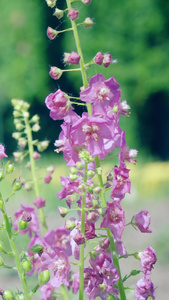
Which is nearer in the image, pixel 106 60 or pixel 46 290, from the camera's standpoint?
pixel 106 60

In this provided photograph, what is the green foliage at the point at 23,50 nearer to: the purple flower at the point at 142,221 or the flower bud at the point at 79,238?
the purple flower at the point at 142,221

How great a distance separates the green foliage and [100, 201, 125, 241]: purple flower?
11.5 meters

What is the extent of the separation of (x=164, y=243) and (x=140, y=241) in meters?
0.44

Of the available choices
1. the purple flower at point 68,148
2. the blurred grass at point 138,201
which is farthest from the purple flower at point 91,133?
the blurred grass at point 138,201

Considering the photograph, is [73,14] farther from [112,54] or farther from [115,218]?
[112,54]

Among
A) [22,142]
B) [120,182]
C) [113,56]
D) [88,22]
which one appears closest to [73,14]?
[88,22]

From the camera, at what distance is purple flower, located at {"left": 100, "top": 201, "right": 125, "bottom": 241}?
1573mm

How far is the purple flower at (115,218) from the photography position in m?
1.57

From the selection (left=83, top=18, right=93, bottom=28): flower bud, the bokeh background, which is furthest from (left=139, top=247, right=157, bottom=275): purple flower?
the bokeh background

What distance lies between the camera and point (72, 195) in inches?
61.1

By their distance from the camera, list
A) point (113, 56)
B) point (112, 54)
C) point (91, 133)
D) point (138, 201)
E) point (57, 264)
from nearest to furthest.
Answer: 1. point (91, 133)
2. point (57, 264)
3. point (138, 201)
4. point (113, 56)
5. point (112, 54)

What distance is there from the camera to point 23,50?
12.9 metres

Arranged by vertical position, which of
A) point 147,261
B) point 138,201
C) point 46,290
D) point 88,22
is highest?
point 88,22

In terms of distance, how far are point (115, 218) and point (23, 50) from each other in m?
11.6
